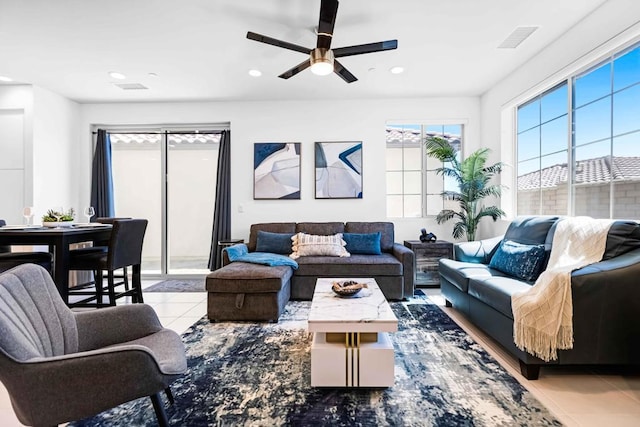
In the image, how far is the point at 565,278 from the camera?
76.5 inches

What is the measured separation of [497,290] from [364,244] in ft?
6.57

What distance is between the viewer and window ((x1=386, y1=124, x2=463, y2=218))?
494 cm

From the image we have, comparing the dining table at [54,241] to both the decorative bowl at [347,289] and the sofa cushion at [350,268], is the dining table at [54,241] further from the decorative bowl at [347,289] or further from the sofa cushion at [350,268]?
the decorative bowl at [347,289]

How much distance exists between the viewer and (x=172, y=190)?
515 cm

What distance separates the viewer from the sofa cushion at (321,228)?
14.7ft

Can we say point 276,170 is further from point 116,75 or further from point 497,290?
point 497,290

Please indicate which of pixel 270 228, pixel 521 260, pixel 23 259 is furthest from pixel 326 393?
pixel 23 259

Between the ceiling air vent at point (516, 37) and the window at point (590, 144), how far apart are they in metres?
0.61

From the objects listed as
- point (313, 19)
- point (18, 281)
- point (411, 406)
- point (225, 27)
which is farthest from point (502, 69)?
point (18, 281)

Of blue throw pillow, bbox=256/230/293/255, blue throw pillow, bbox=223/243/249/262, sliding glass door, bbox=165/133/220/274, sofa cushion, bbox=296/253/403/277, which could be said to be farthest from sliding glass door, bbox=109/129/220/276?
sofa cushion, bbox=296/253/403/277

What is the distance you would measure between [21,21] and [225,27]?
1765 millimetres

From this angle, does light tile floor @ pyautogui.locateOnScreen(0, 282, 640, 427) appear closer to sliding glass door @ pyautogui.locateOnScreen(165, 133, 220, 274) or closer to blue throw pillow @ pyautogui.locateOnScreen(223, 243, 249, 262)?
blue throw pillow @ pyautogui.locateOnScreen(223, 243, 249, 262)

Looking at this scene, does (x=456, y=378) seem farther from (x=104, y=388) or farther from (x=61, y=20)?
(x=61, y=20)

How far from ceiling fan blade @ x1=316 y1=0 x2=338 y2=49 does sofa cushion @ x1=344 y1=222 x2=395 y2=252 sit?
8.04 ft
